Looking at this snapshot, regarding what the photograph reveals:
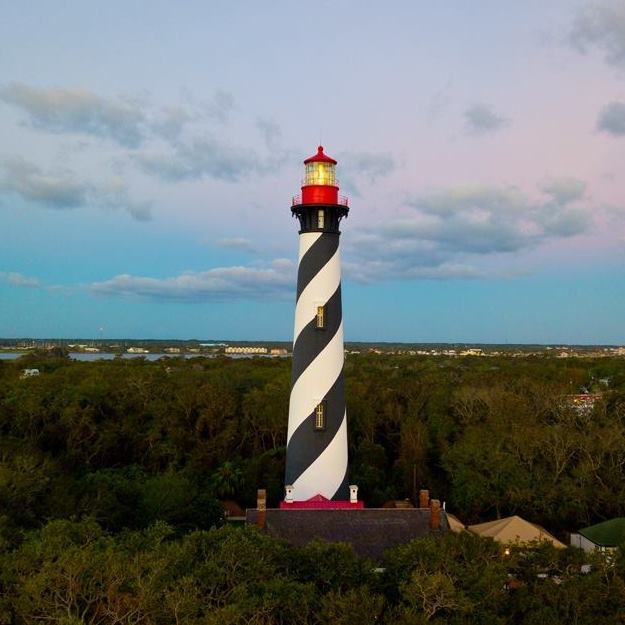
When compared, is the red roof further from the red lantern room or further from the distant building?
the distant building

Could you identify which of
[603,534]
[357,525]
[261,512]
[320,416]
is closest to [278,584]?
[261,512]

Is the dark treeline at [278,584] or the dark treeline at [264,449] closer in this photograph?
the dark treeline at [278,584]

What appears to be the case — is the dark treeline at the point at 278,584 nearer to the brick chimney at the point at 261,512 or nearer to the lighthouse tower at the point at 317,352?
the brick chimney at the point at 261,512

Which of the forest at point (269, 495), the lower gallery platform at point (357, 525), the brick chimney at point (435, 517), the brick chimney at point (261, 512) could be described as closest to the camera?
the forest at point (269, 495)

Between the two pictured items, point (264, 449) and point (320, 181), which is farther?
point (264, 449)

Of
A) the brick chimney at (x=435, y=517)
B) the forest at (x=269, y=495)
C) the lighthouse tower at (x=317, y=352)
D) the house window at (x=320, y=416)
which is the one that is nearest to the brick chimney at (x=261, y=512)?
the lighthouse tower at (x=317, y=352)

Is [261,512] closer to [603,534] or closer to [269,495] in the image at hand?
[269,495]

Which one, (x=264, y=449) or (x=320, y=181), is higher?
(x=320, y=181)

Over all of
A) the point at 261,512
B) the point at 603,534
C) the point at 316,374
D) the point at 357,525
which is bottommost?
the point at 603,534
